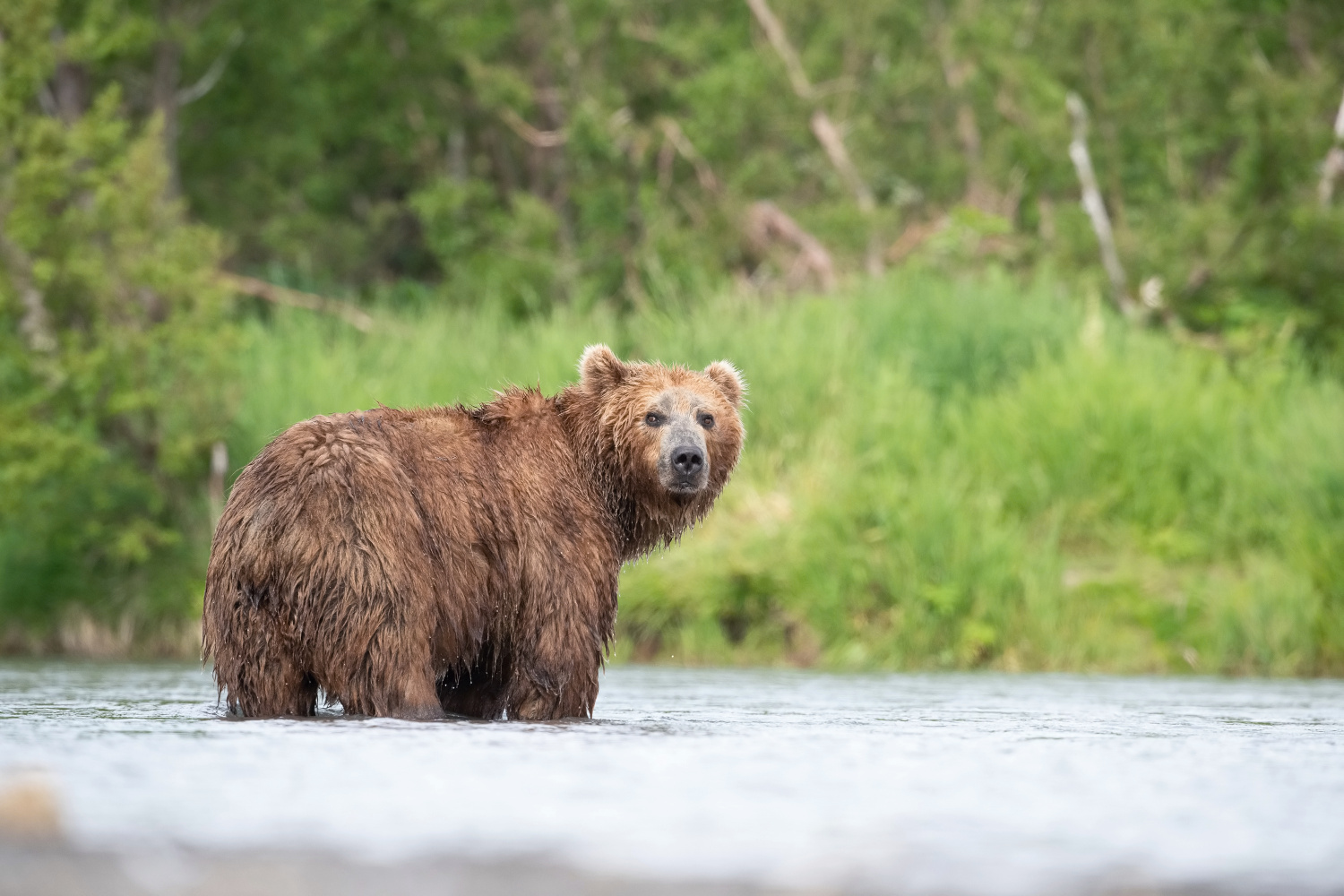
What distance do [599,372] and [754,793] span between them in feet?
9.56

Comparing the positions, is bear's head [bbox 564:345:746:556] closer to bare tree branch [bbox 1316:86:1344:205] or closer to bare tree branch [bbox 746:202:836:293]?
bare tree branch [bbox 1316:86:1344:205]

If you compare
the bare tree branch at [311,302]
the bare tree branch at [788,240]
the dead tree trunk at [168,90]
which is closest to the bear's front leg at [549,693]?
the bare tree branch at [311,302]

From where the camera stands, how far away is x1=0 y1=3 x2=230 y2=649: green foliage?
44.2 feet

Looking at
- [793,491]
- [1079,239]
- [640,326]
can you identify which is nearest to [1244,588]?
[793,491]

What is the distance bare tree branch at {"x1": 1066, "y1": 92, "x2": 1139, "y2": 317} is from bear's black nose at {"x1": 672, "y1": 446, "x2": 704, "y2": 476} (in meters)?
11.3

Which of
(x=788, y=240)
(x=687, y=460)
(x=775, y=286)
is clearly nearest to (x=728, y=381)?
(x=687, y=460)

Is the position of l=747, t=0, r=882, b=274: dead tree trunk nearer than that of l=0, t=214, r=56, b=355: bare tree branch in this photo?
No

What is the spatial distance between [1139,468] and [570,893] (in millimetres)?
10211

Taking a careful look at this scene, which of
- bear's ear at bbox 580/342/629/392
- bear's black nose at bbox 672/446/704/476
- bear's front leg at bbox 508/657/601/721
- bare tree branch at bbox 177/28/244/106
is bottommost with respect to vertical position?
bear's front leg at bbox 508/657/601/721

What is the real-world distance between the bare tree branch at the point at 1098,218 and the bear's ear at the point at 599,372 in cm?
1113

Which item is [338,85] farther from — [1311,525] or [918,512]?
[1311,525]

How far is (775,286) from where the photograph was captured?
18625mm

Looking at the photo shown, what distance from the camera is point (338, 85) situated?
23656mm

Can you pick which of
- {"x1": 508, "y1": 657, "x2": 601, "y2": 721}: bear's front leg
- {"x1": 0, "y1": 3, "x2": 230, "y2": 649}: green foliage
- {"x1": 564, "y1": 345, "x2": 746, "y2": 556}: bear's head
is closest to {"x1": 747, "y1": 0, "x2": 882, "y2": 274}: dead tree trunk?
{"x1": 0, "y1": 3, "x2": 230, "y2": 649}: green foliage
